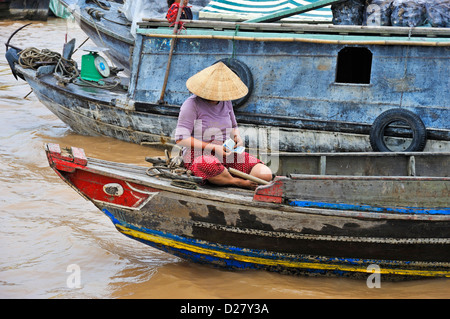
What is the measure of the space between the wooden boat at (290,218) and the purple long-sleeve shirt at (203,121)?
1.39ft

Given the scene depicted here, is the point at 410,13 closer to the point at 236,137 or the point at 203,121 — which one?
the point at 236,137

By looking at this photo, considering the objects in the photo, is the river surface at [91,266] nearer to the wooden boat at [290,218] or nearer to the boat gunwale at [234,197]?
the wooden boat at [290,218]

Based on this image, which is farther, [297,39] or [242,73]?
[242,73]

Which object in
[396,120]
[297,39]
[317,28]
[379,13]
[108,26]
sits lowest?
[396,120]

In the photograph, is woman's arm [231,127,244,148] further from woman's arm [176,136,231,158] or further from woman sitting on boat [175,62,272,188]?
woman's arm [176,136,231,158]

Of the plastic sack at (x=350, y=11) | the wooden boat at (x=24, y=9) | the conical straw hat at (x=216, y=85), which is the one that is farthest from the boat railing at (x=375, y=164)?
the wooden boat at (x=24, y=9)

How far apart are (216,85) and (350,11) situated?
138 inches

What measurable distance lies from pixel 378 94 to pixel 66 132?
4.82 metres

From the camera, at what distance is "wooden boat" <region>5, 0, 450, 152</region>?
617 cm

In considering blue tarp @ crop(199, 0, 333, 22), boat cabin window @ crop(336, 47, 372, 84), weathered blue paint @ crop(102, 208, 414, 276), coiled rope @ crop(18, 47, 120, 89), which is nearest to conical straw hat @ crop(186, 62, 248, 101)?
weathered blue paint @ crop(102, 208, 414, 276)

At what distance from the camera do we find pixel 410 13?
671 cm

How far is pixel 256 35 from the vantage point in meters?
6.77

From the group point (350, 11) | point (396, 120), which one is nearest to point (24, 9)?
point (350, 11)
